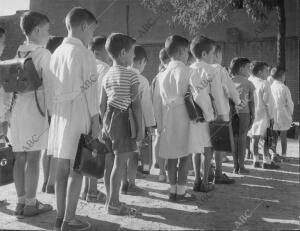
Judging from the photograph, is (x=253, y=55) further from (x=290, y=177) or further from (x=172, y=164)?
(x=172, y=164)

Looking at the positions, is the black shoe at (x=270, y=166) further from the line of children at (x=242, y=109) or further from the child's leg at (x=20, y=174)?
the child's leg at (x=20, y=174)

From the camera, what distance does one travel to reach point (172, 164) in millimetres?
5242

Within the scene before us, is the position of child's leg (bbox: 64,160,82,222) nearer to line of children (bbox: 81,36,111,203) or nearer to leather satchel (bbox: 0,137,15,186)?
leather satchel (bbox: 0,137,15,186)

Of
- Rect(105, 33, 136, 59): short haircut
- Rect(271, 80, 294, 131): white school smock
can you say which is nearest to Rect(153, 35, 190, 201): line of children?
Rect(105, 33, 136, 59): short haircut

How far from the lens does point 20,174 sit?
15.2ft

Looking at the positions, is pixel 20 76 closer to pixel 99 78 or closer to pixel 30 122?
pixel 30 122

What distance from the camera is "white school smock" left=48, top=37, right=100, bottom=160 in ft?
12.6

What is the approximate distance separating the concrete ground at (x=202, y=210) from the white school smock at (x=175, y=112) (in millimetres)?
603

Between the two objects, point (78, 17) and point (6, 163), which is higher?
point (78, 17)

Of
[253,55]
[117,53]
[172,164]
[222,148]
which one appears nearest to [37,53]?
[117,53]

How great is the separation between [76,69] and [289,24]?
1403 cm

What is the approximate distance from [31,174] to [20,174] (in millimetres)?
158

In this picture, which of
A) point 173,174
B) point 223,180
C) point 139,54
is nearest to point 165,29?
point 139,54

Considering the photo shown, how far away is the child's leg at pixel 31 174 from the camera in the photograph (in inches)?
178
